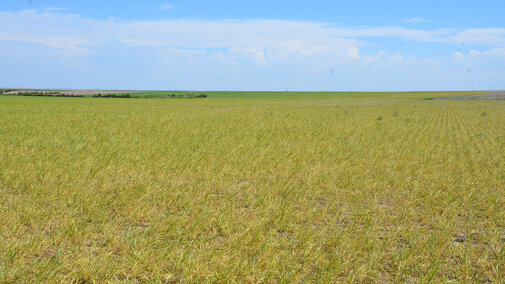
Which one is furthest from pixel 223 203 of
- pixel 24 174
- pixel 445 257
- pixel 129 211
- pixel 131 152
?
pixel 131 152

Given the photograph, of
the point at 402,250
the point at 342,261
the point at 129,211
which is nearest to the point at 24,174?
the point at 129,211

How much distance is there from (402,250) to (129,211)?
380 centimetres

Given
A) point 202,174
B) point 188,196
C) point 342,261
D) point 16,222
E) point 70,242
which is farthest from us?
point 202,174

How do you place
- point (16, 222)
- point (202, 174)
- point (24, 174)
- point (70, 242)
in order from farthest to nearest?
1. point (202, 174)
2. point (24, 174)
3. point (16, 222)
4. point (70, 242)

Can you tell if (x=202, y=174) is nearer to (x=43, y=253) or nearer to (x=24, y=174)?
(x=24, y=174)

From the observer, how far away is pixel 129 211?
20.1 feet

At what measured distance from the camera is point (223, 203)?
21.8ft

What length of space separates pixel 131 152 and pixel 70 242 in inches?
275

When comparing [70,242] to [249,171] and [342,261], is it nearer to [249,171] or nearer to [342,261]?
[342,261]

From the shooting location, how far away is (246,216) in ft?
19.6

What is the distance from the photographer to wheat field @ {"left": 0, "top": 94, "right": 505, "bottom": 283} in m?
4.21

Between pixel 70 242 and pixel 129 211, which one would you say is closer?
pixel 70 242

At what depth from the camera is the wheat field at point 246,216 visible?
4.21 metres

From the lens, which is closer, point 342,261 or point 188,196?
point 342,261
